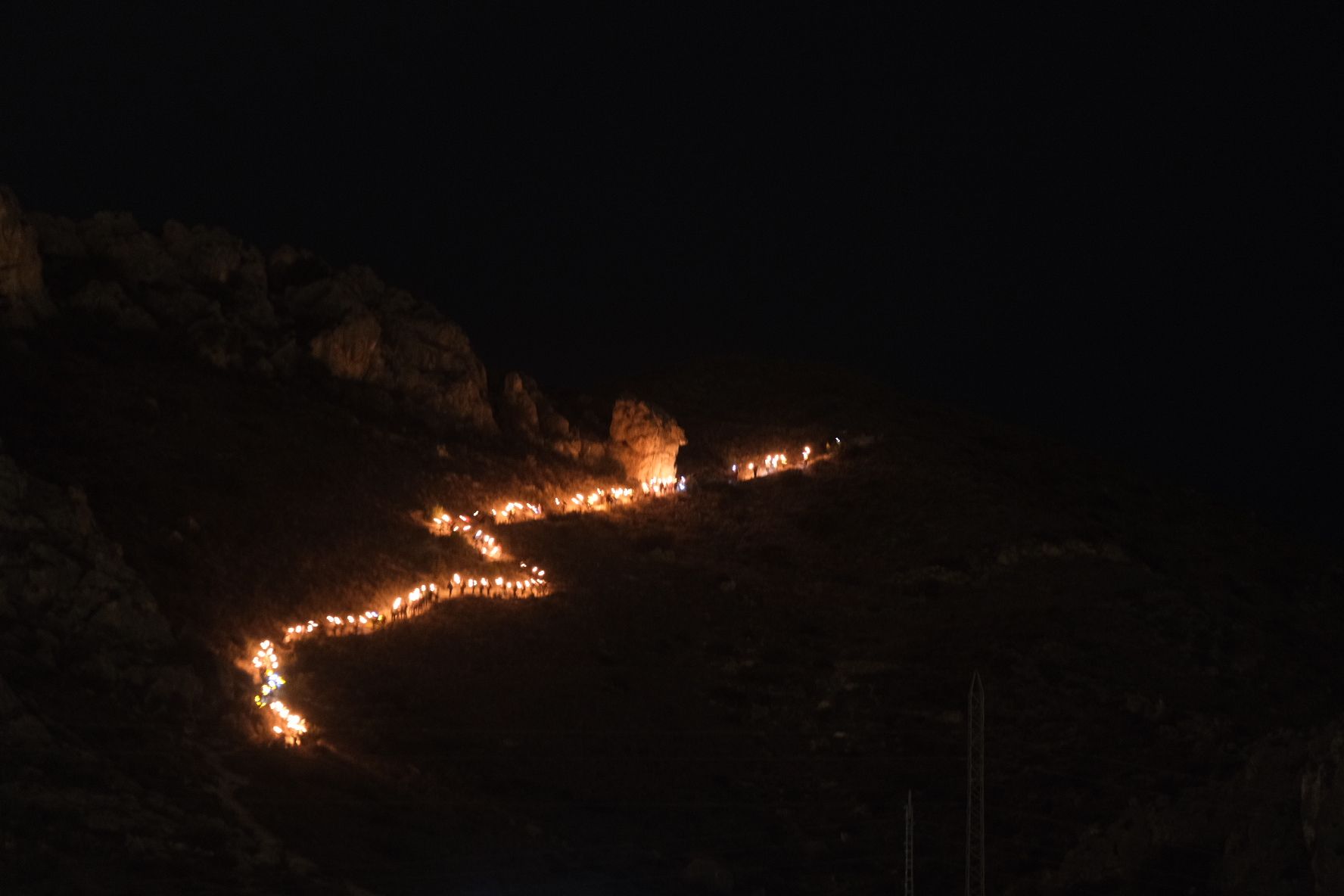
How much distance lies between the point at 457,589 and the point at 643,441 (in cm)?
2036

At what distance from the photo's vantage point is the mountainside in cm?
2847

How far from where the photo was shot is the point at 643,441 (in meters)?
63.9

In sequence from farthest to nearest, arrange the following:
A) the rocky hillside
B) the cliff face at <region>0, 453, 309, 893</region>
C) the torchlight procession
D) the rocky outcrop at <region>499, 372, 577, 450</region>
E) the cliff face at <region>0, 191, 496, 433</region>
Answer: the rocky outcrop at <region>499, 372, 577, 450</region> < the cliff face at <region>0, 191, 496, 433</region> < the torchlight procession < the cliff face at <region>0, 453, 309, 893</region> < the rocky hillside

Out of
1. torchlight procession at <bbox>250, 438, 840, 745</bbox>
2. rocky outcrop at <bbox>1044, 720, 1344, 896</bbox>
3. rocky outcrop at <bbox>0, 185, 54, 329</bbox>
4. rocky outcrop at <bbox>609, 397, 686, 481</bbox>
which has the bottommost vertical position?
rocky outcrop at <bbox>1044, 720, 1344, 896</bbox>

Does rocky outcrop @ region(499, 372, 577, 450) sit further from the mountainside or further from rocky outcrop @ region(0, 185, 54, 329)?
rocky outcrop @ region(0, 185, 54, 329)

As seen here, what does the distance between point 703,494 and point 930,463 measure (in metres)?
10.0

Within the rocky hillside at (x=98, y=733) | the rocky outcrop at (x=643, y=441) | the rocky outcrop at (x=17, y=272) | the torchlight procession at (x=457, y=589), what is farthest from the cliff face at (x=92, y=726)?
the rocky outcrop at (x=643, y=441)

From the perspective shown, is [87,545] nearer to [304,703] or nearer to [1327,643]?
[304,703]

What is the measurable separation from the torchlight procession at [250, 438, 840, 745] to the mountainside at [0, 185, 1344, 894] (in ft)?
1.85

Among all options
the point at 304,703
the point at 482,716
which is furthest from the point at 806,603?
the point at 304,703

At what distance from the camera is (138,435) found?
150ft

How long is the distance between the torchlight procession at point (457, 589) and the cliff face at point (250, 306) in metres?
5.92

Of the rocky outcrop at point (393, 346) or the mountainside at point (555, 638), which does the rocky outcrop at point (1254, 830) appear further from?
the rocky outcrop at point (393, 346)

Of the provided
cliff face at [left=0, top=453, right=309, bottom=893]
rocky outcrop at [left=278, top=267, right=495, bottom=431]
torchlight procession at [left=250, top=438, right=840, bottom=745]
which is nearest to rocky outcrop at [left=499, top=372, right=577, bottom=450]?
rocky outcrop at [left=278, top=267, right=495, bottom=431]
